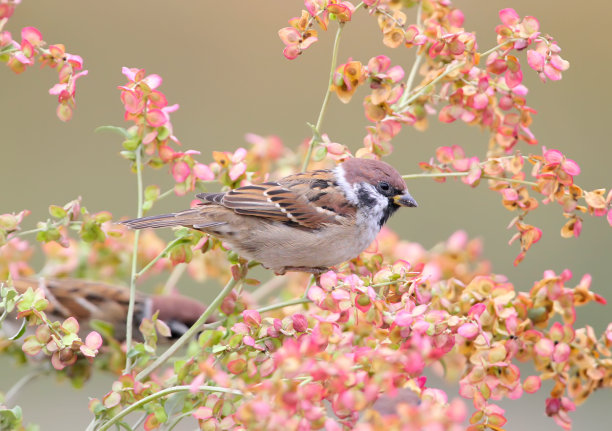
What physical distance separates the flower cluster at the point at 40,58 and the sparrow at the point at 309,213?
403mm

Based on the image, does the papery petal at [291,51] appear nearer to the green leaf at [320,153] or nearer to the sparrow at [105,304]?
the green leaf at [320,153]

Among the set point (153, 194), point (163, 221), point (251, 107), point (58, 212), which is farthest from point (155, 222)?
point (251, 107)

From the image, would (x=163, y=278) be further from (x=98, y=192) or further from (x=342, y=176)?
(x=342, y=176)

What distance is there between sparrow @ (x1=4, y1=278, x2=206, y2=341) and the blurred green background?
1.76 metres

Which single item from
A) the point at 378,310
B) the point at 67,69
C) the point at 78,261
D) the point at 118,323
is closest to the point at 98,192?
the point at 118,323

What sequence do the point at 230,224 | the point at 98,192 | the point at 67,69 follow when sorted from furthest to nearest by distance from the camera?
the point at 98,192 → the point at 230,224 → the point at 67,69

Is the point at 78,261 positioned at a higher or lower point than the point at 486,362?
lower

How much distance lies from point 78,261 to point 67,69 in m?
0.57

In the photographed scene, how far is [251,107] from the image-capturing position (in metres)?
4.88

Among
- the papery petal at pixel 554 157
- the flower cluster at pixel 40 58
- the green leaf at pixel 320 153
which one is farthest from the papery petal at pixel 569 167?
the flower cluster at pixel 40 58

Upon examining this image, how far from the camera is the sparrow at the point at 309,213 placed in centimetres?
163

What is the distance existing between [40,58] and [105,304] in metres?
0.97

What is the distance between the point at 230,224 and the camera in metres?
1.63

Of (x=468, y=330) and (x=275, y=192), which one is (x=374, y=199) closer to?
(x=275, y=192)
